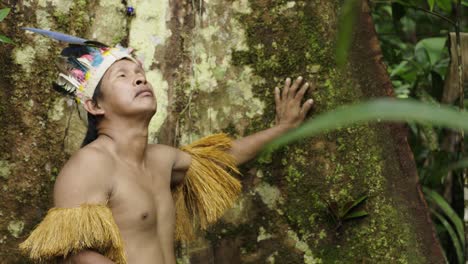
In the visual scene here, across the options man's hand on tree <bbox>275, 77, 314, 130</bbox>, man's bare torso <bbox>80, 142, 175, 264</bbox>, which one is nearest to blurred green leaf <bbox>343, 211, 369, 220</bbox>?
man's hand on tree <bbox>275, 77, 314, 130</bbox>

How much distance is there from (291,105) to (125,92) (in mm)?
708

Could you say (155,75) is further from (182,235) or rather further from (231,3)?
(182,235)

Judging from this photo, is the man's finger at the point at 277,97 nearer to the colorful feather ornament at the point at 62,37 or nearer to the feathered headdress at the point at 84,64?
the feathered headdress at the point at 84,64

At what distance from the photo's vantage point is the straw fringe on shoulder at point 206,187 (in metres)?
2.63

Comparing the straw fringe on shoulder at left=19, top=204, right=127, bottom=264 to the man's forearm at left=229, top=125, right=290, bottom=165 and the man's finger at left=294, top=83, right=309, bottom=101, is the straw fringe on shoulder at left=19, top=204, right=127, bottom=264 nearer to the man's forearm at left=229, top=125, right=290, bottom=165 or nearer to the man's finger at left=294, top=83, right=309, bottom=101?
the man's forearm at left=229, top=125, right=290, bottom=165

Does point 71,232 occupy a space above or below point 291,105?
below

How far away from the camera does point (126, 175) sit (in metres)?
2.27

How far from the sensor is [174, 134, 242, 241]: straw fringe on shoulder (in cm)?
263

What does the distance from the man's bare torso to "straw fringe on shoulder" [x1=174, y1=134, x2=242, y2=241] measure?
21 cm

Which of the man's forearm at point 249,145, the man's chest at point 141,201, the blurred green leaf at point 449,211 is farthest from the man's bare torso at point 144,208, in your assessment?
the blurred green leaf at point 449,211

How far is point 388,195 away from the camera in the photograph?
2770mm

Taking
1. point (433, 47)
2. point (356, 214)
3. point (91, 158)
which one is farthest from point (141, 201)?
point (433, 47)

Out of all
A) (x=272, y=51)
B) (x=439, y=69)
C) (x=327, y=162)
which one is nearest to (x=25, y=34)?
(x=272, y=51)

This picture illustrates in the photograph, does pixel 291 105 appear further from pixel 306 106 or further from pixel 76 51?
pixel 76 51
